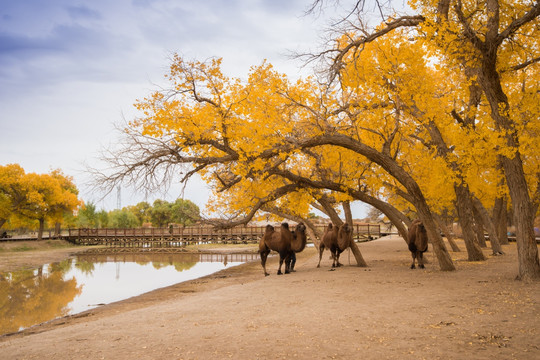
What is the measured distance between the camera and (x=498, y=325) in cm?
587

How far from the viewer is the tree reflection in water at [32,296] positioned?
44.0 feet

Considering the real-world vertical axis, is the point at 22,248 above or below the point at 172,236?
below

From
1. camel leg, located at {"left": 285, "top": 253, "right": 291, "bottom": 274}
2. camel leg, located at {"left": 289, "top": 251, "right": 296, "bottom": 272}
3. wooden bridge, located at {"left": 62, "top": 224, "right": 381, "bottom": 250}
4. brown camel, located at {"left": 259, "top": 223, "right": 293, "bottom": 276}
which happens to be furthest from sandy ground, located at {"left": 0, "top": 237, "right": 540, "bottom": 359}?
wooden bridge, located at {"left": 62, "top": 224, "right": 381, "bottom": 250}

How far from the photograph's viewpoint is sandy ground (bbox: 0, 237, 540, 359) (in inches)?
201

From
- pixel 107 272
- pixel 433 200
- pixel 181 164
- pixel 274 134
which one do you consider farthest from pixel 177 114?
pixel 107 272

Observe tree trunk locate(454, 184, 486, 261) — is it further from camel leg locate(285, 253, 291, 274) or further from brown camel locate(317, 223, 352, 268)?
camel leg locate(285, 253, 291, 274)

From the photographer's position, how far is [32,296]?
58.5 feet

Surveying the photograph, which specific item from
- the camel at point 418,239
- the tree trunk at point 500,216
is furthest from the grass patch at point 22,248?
the tree trunk at point 500,216

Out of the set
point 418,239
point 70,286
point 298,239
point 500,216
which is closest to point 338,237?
point 298,239

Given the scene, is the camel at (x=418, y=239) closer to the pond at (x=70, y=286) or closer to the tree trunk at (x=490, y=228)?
the tree trunk at (x=490, y=228)

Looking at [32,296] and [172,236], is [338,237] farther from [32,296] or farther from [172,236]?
[172,236]

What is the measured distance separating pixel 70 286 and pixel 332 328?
60.3 feet

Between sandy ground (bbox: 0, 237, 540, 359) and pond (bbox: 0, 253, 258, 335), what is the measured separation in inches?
200

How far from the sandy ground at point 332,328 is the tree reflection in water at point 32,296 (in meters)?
4.29
